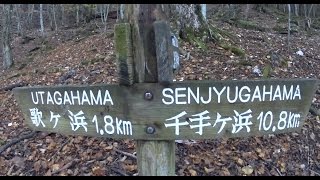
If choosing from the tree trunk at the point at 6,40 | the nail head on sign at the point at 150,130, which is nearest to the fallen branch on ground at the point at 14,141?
the nail head on sign at the point at 150,130

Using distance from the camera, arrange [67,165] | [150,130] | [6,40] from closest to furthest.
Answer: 1. [150,130]
2. [67,165]
3. [6,40]

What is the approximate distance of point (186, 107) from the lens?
2141 millimetres

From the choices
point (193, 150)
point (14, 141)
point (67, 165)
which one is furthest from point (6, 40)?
point (193, 150)

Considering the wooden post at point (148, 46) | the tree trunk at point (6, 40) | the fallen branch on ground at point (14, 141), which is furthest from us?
the tree trunk at point (6, 40)

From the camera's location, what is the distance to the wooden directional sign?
2125 mm

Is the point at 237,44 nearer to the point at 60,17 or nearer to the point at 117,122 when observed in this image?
the point at 117,122

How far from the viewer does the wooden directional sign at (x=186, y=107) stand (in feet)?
6.97

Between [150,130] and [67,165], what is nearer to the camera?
[150,130]

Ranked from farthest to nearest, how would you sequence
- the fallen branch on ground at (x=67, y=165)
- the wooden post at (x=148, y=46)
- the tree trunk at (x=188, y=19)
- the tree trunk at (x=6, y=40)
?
the tree trunk at (x=6, y=40) < the tree trunk at (x=188, y=19) < the fallen branch on ground at (x=67, y=165) < the wooden post at (x=148, y=46)

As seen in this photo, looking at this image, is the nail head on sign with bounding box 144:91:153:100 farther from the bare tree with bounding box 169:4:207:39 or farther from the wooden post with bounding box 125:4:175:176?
the bare tree with bounding box 169:4:207:39

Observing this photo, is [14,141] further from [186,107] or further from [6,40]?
[6,40]

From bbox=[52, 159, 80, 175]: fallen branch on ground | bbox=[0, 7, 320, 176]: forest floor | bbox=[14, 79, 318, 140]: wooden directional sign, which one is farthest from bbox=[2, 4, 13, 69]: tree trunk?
bbox=[14, 79, 318, 140]: wooden directional sign

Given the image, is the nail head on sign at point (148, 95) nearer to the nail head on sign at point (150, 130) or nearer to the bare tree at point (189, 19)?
the nail head on sign at point (150, 130)

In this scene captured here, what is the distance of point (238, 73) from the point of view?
5715 mm
